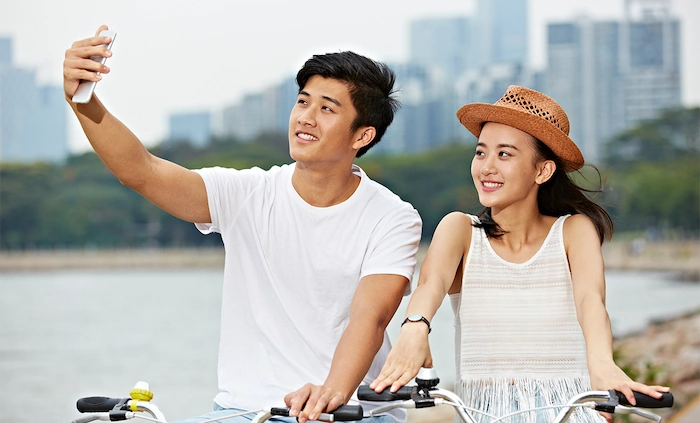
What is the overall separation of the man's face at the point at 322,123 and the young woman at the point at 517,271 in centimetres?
34

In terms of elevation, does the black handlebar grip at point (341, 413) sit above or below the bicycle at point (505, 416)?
below

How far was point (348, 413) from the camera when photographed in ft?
7.03

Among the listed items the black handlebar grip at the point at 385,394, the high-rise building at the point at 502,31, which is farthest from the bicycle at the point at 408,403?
the high-rise building at the point at 502,31

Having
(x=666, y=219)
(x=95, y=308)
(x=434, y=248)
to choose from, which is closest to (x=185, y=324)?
(x=95, y=308)

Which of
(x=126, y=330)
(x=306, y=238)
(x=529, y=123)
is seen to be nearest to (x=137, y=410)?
(x=306, y=238)

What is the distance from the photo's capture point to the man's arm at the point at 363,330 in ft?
8.50

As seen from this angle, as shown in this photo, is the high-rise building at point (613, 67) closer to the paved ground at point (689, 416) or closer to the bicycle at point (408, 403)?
the paved ground at point (689, 416)

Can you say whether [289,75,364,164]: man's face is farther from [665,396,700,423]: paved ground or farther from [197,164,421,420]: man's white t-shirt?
[665,396,700,423]: paved ground

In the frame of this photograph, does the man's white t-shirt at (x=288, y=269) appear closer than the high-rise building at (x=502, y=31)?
Yes

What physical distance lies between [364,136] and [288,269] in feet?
1.53

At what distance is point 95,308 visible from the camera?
4981 centimetres

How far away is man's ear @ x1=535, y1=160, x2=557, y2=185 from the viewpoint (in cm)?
292

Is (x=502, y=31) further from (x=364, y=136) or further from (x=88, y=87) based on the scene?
(x=88, y=87)

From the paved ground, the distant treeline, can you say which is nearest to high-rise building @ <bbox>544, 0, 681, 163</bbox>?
the distant treeline
